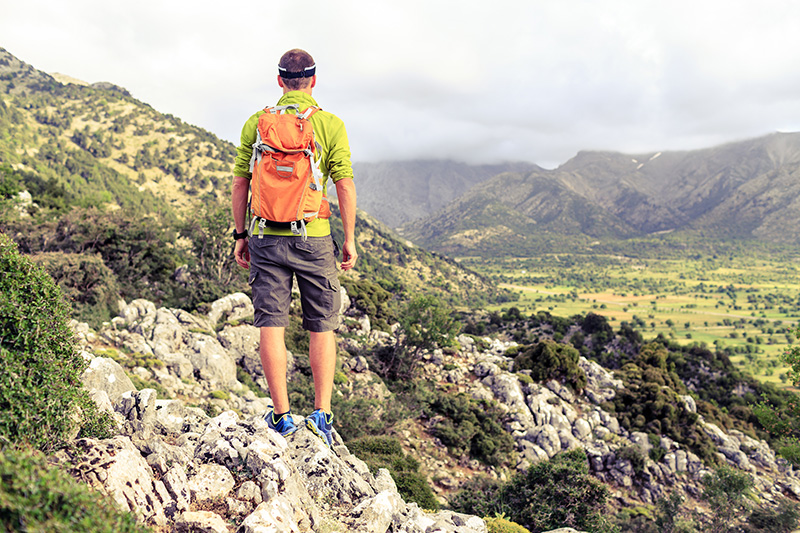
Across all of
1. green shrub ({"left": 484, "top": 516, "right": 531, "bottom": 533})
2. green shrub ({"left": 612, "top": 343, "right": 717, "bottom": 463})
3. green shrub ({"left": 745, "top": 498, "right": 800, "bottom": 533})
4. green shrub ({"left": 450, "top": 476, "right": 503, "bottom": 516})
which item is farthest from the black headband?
green shrub ({"left": 612, "top": 343, "right": 717, "bottom": 463})

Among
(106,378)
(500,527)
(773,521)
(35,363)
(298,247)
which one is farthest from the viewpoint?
(773,521)

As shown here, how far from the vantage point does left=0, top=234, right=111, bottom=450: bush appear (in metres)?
3.00

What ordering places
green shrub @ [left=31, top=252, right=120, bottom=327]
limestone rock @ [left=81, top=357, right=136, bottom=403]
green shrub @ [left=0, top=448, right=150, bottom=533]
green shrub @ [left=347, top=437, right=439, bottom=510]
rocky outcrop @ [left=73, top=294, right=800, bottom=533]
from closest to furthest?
green shrub @ [left=0, top=448, right=150, bottom=533], rocky outcrop @ [left=73, top=294, right=800, bottom=533], limestone rock @ [left=81, top=357, right=136, bottom=403], green shrub @ [left=347, top=437, right=439, bottom=510], green shrub @ [left=31, top=252, right=120, bottom=327]

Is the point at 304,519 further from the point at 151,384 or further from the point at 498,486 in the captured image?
the point at 498,486

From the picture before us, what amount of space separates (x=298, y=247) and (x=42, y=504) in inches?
118

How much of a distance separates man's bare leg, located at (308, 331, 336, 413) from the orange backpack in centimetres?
132

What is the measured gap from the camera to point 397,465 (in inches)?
575

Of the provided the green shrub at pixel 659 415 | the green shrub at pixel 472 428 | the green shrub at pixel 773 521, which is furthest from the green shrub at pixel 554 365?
the green shrub at pixel 773 521

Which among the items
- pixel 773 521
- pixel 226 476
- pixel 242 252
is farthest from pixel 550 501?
pixel 773 521

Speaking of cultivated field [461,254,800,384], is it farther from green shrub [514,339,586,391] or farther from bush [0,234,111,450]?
bush [0,234,111,450]

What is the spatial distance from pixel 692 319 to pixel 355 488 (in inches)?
6290

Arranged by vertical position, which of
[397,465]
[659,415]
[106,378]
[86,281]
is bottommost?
[659,415]

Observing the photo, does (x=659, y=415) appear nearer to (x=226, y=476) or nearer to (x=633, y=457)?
(x=633, y=457)

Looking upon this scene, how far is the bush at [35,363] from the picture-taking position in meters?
3.00
